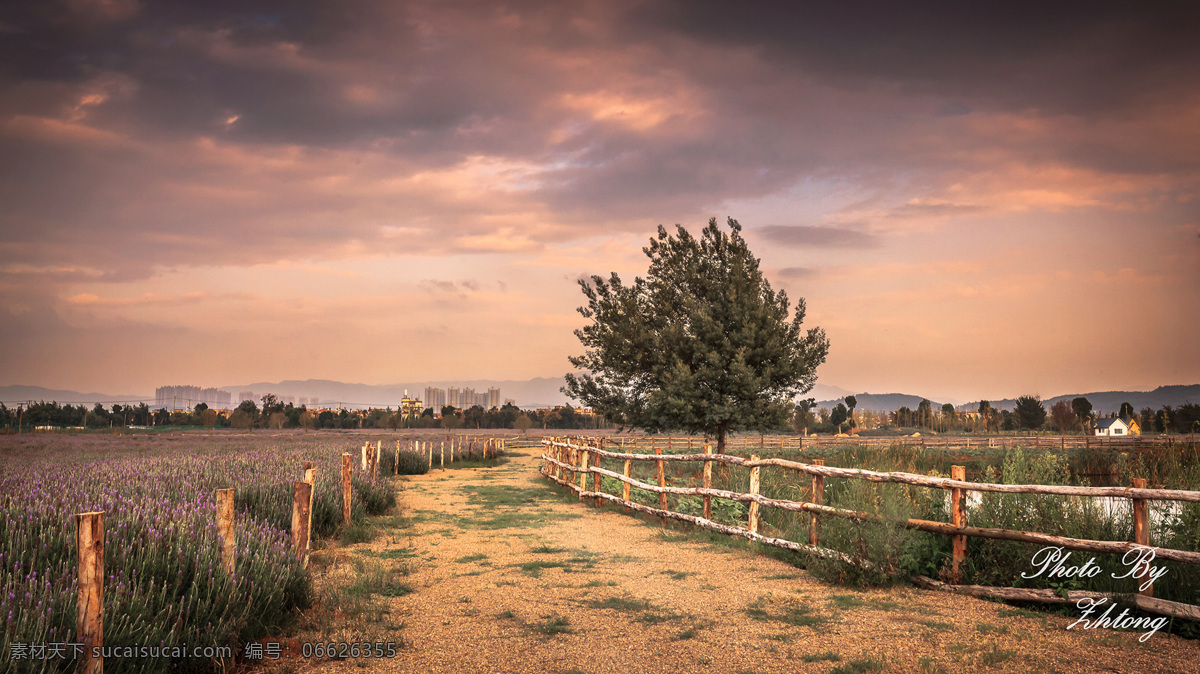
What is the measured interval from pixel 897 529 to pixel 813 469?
1.68 meters

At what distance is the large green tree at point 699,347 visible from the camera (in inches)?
842

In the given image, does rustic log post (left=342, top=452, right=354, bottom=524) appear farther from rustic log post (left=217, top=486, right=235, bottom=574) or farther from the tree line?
the tree line

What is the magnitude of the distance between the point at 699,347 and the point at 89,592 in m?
18.5

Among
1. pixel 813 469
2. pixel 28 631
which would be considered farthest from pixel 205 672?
pixel 813 469

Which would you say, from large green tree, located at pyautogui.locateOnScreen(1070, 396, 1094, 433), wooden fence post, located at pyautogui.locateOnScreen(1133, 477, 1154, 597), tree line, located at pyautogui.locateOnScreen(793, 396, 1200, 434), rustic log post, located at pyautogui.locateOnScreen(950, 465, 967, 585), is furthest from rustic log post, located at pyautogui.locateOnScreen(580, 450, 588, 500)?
large green tree, located at pyautogui.locateOnScreen(1070, 396, 1094, 433)

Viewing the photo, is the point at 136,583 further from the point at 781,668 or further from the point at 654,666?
the point at 781,668

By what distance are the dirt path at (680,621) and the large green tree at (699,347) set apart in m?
11.3

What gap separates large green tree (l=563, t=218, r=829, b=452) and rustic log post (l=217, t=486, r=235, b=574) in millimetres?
15736

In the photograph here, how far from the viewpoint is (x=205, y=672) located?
4898 millimetres

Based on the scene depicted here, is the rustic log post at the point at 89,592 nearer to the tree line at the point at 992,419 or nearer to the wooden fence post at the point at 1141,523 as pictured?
the wooden fence post at the point at 1141,523

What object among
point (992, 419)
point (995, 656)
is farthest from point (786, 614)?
point (992, 419)

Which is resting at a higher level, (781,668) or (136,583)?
(136,583)

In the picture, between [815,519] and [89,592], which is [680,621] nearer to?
[815,519]

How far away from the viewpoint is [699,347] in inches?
842
